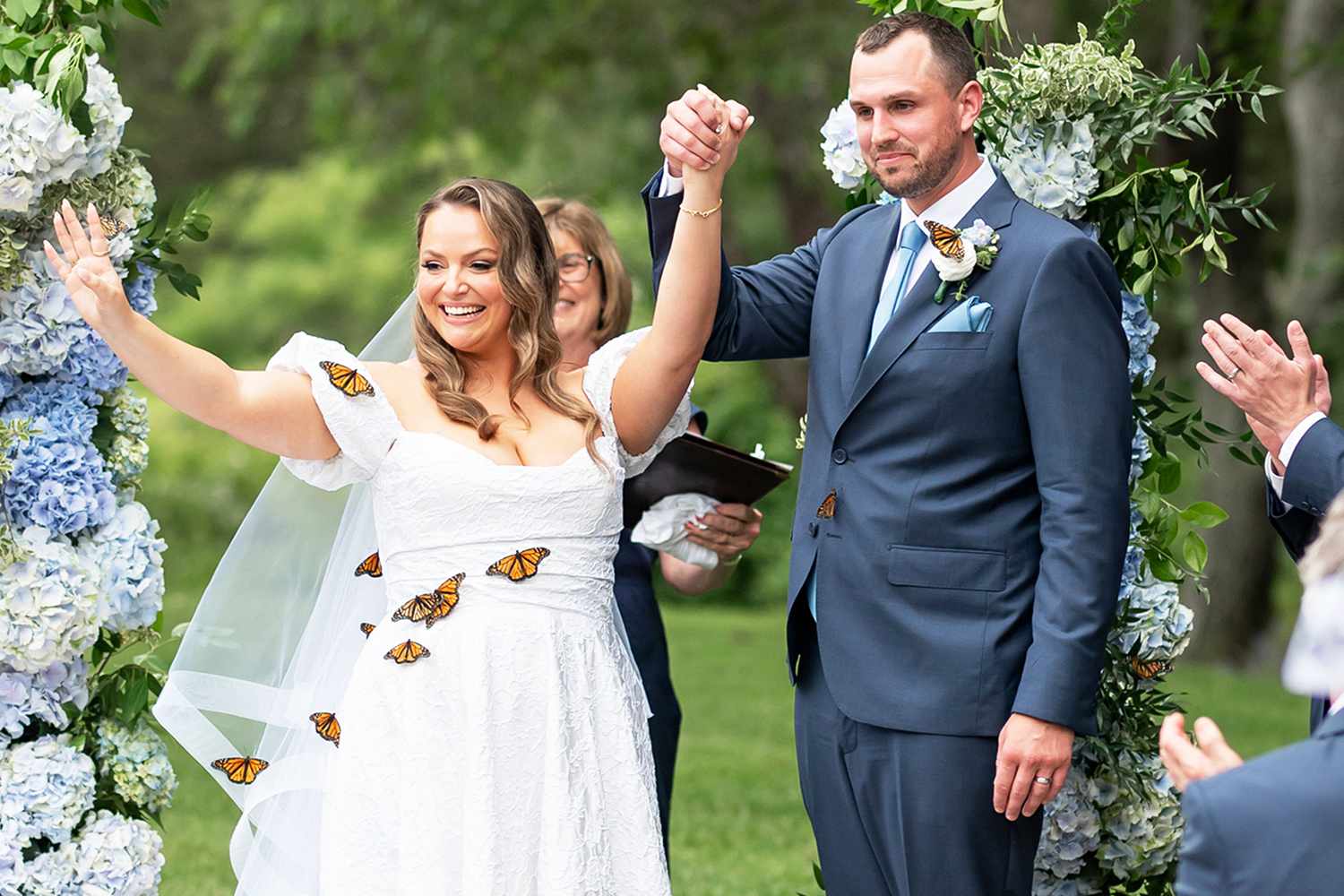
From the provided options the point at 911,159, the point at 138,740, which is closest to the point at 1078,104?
the point at 911,159

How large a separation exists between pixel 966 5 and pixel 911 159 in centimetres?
68

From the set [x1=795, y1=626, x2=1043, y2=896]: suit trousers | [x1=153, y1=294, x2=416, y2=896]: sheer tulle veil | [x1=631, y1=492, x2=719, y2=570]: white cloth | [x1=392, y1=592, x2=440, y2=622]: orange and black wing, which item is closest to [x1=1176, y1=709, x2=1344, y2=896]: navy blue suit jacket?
[x1=795, y1=626, x2=1043, y2=896]: suit trousers

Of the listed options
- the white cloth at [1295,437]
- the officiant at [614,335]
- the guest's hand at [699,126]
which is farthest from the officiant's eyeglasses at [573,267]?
the white cloth at [1295,437]

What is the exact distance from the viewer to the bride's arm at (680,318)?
331 cm

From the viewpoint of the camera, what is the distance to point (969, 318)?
10.7 ft

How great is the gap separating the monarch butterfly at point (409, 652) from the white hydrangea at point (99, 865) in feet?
3.28

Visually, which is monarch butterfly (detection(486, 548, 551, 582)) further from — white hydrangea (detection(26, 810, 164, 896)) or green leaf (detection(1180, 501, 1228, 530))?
green leaf (detection(1180, 501, 1228, 530))

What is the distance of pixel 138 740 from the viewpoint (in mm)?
4016

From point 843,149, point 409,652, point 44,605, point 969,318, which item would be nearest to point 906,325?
point 969,318

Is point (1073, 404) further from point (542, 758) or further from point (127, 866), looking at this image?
point (127, 866)

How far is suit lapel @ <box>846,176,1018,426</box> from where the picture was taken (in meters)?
3.30

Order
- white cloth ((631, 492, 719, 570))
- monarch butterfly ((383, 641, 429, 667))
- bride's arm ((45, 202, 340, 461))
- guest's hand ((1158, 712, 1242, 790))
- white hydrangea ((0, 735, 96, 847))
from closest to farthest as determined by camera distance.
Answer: guest's hand ((1158, 712, 1242, 790)) < bride's arm ((45, 202, 340, 461)) < monarch butterfly ((383, 641, 429, 667)) < white hydrangea ((0, 735, 96, 847)) < white cloth ((631, 492, 719, 570))

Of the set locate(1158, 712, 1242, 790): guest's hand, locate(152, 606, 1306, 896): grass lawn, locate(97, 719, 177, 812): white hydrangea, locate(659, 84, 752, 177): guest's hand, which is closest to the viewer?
locate(1158, 712, 1242, 790): guest's hand

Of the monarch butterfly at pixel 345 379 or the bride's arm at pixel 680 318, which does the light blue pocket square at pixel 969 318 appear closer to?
the bride's arm at pixel 680 318
